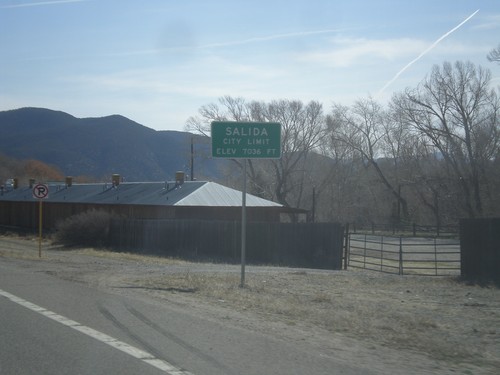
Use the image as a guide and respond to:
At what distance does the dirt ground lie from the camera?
9156 mm

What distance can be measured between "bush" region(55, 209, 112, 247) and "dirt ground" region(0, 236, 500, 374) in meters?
21.8

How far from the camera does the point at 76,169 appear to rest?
163 metres

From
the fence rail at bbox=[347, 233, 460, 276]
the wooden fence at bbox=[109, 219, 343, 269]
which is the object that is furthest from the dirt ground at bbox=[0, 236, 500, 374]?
the wooden fence at bbox=[109, 219, 343, 269]

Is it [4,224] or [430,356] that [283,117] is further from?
[430,356]

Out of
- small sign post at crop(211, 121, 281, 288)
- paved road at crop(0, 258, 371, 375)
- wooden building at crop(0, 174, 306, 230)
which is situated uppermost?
small sign post at crop(211, 121, 281, 288)

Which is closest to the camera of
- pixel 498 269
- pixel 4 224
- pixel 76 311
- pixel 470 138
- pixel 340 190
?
pixel 76 311

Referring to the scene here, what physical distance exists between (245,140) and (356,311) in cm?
602

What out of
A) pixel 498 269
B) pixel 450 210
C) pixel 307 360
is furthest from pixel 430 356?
pixel 450 210

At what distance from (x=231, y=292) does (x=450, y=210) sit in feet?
181

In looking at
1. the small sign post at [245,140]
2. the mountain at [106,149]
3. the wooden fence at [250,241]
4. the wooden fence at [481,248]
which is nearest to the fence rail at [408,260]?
the wooden fence at [250,241]

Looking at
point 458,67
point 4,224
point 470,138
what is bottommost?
point 4,224

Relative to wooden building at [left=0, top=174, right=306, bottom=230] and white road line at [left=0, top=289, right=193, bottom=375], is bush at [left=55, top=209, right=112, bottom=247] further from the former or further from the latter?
white road line at [left=0, top=289, right=193, bottom=375]

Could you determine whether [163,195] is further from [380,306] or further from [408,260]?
[380,306]

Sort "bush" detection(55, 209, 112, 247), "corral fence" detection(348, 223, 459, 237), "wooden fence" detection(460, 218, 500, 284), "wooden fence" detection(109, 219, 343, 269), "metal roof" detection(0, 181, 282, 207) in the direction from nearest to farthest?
"wooden fence" detection(460, 218, 500, 284) < "wooden fence" detection(109, 219, 343, 269) < "bush" detection(55, 209, 112, 247) < "metal roof" detection(0, 181, 282, 207) < "corral fence" detection(348, 223, 459, 237)
